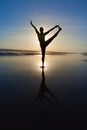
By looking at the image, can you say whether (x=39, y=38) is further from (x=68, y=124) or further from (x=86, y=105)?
(x=68, y=124)

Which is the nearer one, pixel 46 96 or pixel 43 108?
pixel 43 108

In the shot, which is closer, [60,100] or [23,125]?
[23,125]

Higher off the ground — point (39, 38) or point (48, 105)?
point (39, 38)

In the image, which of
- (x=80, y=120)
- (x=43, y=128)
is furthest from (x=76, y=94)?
(x=43, y=128)

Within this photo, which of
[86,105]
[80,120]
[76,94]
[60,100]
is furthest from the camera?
[76,94]

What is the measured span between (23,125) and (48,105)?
1.21 metres

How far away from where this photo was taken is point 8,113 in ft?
13.9

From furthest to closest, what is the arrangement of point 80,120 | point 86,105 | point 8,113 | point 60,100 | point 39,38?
point 39,38, point 60,100, point 86,105, point 8,113, point 80,120

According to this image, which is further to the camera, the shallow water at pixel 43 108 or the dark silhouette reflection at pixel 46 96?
the dark silhouette reflection at pixel 46 96

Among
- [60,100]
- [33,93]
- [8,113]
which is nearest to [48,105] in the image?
[60,100]

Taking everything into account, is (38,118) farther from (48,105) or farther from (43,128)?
(48,105)

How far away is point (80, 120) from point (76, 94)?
6.68ft

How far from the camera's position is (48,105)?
15.8 feet

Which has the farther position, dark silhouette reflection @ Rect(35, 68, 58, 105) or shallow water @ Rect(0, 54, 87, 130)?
dark silhouette reflection @ Rect(35, 68, 58, 105)
